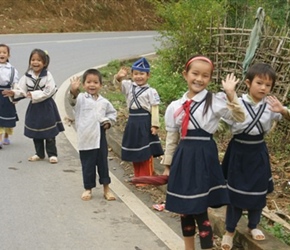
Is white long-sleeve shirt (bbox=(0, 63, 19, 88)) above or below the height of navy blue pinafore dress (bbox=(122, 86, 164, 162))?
above

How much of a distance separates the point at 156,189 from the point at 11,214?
1.60 meters

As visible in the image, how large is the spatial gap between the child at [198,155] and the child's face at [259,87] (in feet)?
0.86

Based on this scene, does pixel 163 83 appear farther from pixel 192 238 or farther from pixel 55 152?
pixel 192 238

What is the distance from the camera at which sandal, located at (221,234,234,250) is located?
4.88 metres

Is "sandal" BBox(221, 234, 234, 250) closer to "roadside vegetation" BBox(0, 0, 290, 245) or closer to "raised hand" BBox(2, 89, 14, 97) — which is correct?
"roadside vegetation" BBox(0, 0, 290, 245)

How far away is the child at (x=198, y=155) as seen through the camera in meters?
4.59

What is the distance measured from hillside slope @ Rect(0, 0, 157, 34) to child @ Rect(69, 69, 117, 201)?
1995cm

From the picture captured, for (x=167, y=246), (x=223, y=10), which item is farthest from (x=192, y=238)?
(x=223, y=10)

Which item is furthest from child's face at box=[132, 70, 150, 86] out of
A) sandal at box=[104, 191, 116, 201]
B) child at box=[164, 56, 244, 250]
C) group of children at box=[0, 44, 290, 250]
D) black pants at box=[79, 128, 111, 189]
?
child at box=[164, 56, 244, 250]

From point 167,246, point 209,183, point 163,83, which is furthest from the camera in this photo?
point 163,83

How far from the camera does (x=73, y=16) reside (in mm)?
30688

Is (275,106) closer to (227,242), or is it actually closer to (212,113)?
(212,113)

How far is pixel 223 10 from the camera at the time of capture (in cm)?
1291

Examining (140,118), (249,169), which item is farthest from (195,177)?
(140,118)
